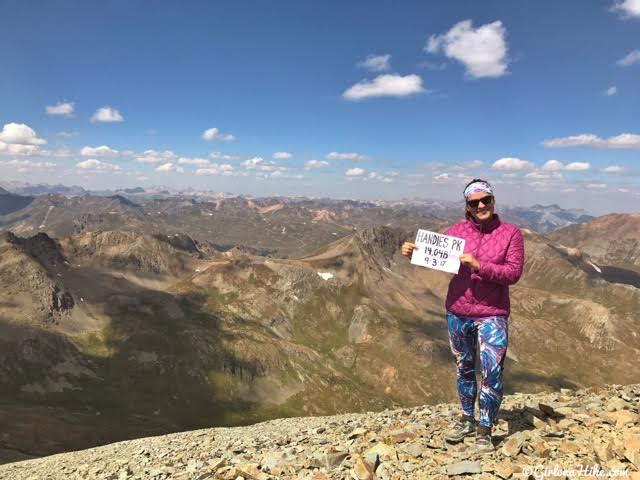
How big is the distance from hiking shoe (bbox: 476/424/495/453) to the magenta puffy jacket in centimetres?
304

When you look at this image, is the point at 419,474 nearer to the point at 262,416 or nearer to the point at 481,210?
the point at 481,210

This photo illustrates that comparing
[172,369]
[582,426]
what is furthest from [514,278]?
[172,369]

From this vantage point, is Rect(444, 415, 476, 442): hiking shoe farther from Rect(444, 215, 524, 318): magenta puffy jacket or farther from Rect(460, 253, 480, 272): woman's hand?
Rect(460, 253, 480, 272): woman's hand

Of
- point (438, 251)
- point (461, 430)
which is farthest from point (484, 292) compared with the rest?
point (461, 430)

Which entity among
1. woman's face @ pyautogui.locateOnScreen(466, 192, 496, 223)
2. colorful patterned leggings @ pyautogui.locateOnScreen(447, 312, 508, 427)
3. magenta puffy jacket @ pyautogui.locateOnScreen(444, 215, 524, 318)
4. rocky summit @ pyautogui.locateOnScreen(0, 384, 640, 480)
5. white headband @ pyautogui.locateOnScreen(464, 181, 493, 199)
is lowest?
rocky summit @ pyautogui.locateOnScreen(0, 384, 640, 480)

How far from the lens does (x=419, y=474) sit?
1029 cm

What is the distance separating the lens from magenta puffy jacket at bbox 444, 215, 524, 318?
10.3 meters

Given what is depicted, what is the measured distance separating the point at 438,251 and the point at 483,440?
5051 millimetres

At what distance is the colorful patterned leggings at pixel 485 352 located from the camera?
10742 mm

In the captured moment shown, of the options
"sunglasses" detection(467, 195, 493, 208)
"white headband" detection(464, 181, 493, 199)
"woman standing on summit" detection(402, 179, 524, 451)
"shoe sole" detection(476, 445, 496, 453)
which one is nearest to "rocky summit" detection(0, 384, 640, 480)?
"shoe sole" detection(476, 445, 496, 453)

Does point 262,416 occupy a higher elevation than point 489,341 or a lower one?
lower

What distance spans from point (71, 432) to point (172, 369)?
86.0 metres

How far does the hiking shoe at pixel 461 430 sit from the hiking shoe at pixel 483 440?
625 millimetres

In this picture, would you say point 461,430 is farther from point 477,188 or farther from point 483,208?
point 477,188
